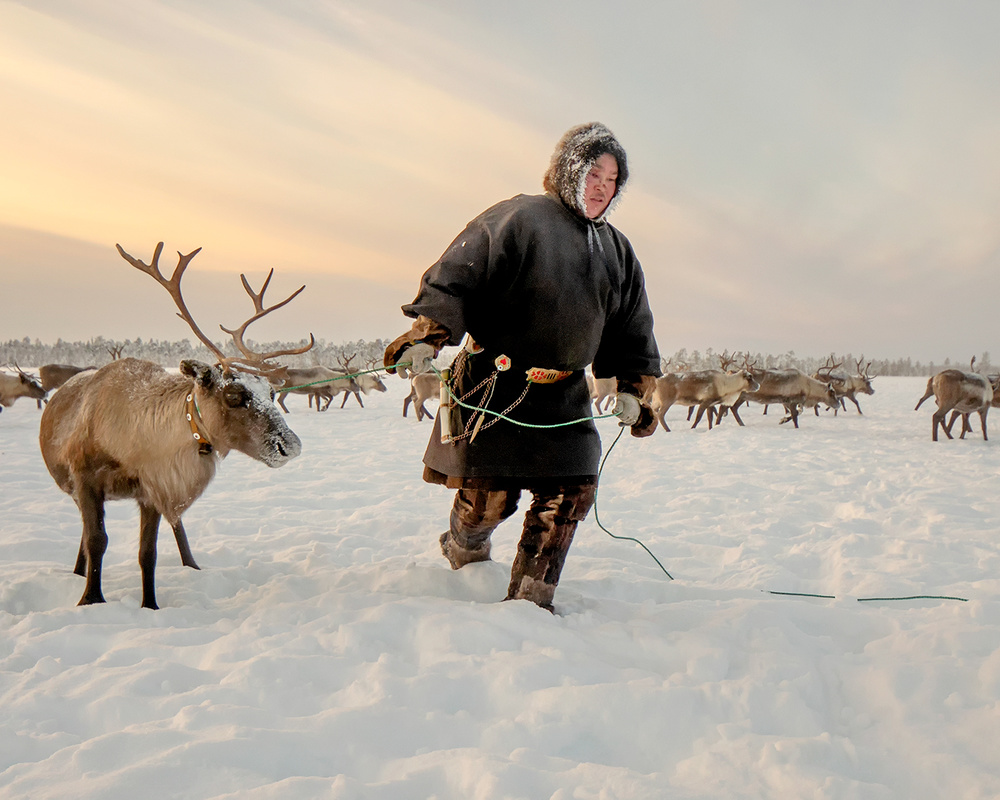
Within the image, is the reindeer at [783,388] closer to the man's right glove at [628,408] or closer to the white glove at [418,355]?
the man's right glove at [628,408]

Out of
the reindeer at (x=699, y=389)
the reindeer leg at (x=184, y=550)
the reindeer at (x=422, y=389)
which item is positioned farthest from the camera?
the reindeer at (x=422, y=389)

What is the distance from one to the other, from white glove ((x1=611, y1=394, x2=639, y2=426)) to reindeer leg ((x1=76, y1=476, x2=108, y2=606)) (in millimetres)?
2454

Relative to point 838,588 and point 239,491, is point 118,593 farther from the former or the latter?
point 838,588

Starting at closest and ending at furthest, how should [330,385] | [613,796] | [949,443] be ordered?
[613,796]
[949,443]
[330,385]

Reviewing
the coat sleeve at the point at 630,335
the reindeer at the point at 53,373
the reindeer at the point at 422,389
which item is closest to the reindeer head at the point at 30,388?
the reindeer at the point at 53,373

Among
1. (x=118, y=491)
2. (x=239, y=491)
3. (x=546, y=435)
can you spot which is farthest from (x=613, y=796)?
(x=239, y=491)

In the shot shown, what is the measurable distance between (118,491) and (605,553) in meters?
2.89

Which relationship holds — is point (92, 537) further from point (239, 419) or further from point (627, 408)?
point (627, 408)

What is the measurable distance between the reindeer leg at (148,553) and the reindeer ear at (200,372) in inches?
26.0

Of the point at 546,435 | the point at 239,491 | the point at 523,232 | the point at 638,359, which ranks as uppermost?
the point at 523,232

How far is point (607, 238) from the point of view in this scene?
269cm

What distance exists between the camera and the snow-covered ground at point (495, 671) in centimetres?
153

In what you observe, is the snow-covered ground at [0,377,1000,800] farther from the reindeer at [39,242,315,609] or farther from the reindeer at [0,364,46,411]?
the reindeer at [0,364,46,411]

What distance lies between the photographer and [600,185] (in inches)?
100
